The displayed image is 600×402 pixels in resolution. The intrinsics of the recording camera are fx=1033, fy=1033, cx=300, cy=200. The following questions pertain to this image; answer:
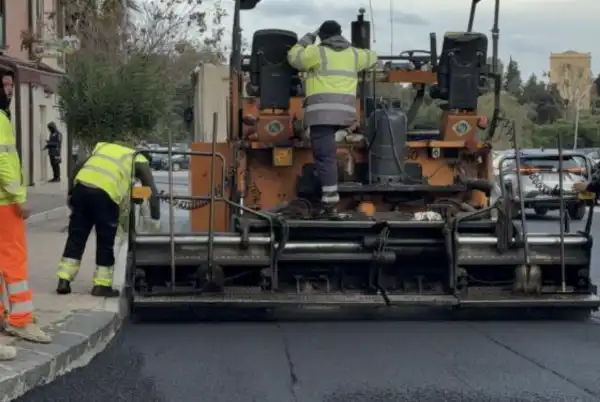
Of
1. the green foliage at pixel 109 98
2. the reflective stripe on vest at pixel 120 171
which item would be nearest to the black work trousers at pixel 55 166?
the green foliage at pixel 109 98

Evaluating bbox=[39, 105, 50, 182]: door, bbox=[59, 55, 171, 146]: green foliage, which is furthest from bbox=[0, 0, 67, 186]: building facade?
bbox=[59, 55, 171, 146]: green foliage

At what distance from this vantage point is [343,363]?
22.8 ft

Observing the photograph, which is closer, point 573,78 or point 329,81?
point 329,81

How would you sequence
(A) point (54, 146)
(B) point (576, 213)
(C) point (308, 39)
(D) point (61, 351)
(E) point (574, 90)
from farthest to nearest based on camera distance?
(E) point (574, 90), (A) point (54, 146), (B) point (576, 213), (C) point (308, 39), (D) point (61, 351)

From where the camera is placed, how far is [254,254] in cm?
837

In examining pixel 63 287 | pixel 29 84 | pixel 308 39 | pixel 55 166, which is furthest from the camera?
pixel 55 166

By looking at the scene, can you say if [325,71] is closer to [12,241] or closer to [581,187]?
[581,187]

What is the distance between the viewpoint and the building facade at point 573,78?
68.2m

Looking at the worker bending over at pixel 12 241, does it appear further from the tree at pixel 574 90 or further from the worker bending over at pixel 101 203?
the tree at pixel 574 90

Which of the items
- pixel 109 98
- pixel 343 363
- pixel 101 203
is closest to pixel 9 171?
pixel 101 203

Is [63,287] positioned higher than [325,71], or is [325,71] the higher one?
[325,71]

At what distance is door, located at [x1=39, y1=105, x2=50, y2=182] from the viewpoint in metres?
31.0

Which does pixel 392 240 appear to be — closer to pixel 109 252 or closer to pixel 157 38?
pixel 109 252

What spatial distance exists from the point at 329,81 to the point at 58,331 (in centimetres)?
303
